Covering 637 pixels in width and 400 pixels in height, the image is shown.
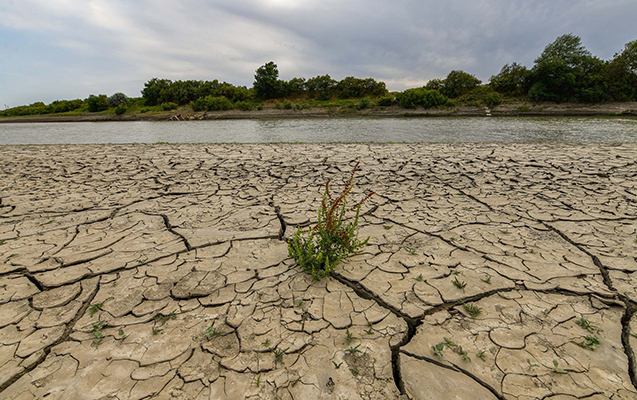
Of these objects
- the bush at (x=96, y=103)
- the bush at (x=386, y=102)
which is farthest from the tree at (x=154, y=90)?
the bush at (x=386, y=102)

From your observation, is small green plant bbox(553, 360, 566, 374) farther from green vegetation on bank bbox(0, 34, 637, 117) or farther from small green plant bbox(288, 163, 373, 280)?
green vegetation on bank bbox(0, 34, 637, 117)

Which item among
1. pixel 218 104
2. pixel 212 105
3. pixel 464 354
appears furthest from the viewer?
pixel 212 105

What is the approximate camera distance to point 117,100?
39.5 m

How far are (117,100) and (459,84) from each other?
46.6m

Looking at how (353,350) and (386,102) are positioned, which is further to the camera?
(386,102)

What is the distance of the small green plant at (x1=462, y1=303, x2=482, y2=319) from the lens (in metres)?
1.65

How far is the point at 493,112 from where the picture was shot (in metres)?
27.7

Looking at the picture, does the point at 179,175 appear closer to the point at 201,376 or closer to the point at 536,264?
the point at 201,376

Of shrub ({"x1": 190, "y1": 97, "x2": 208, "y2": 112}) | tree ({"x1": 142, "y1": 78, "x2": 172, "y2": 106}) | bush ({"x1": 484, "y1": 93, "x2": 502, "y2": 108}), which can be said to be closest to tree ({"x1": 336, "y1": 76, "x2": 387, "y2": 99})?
bush ({"x1": 484, "y1": 93, "x2": 502, "y2": 108})

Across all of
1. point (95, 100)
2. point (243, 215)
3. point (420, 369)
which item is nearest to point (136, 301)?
point (243, 215)

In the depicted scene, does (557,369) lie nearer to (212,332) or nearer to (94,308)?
(212,332)

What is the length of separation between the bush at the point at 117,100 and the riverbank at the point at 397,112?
516 centimetres

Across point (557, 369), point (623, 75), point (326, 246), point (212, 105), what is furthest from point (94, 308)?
point (623, 75)

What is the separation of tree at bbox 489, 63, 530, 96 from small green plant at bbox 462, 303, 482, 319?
41.4 meters
